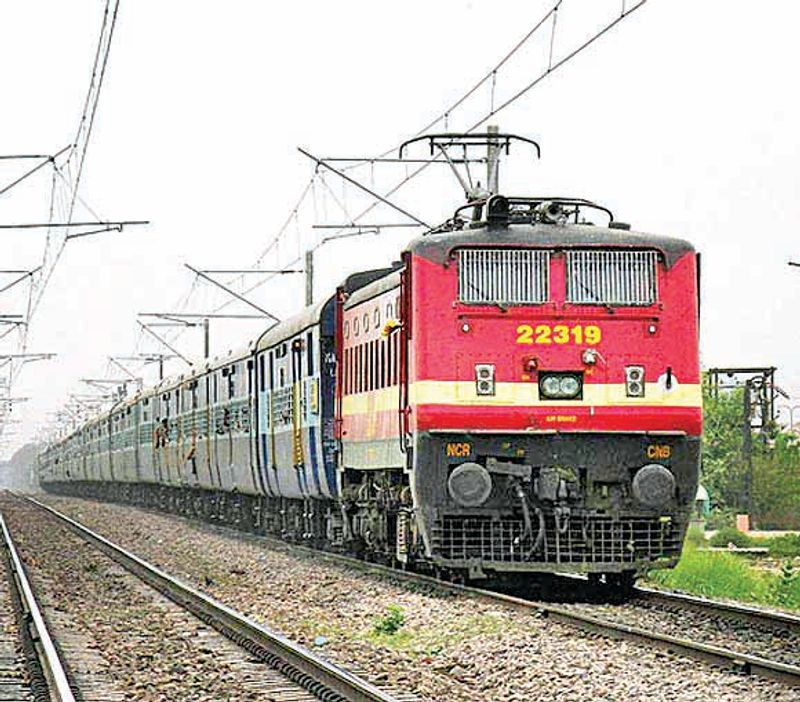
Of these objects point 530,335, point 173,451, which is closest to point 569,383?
point 530,335

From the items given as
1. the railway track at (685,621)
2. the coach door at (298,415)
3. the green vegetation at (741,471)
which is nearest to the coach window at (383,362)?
the railway track at (685,621)

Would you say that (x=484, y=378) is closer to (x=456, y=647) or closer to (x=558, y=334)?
(x=558, y=334)

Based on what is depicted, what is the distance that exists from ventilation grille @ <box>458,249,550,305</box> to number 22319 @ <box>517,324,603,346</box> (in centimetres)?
26

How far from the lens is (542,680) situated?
420 inches

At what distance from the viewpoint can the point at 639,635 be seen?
12156 mm

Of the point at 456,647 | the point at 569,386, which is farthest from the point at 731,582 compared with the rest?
the point at 456,647

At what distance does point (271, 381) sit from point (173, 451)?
14.7 metres

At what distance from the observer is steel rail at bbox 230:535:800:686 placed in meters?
10.5

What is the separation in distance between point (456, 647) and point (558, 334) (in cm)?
400

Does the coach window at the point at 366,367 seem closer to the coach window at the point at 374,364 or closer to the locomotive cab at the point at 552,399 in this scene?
the coach window at the point at 374,364

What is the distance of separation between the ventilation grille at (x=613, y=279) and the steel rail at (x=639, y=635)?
287 cm

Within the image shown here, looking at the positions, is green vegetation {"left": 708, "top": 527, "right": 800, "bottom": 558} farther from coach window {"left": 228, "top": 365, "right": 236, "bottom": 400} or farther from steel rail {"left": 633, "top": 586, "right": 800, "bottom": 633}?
steel rail {"left": 633, "top": 586, "right": 800, "bottom": 633}

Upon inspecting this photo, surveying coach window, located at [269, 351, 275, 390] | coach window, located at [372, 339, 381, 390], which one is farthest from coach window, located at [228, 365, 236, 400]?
coach window, located at [372, 339, 381, 390]

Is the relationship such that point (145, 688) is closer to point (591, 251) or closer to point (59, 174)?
point (591, 251)
